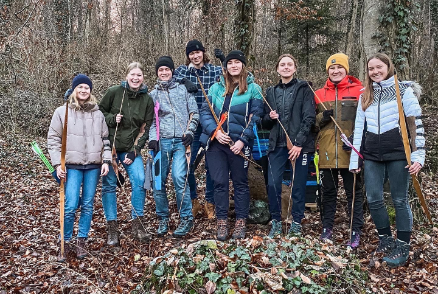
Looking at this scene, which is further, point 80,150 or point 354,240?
point 354,240

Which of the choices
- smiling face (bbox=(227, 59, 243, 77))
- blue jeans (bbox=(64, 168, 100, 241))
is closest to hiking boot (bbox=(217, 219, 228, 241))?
blue jeans (bbox=(64, 168, 100, 241))

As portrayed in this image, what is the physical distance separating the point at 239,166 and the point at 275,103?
2.72 ft

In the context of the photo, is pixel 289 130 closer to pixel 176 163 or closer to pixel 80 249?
pixel 176 163

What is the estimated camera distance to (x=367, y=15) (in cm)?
522

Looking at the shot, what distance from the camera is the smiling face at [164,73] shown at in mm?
4742

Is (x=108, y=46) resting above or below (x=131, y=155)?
above

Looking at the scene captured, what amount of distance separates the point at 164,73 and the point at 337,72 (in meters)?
2.00

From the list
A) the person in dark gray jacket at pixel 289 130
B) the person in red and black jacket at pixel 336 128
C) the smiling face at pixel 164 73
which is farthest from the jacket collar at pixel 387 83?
the smiling face at pixel 164 73

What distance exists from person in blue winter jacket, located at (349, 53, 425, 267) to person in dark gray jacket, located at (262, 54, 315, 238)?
0.54 meters

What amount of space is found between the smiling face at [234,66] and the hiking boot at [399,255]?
2.48 metres

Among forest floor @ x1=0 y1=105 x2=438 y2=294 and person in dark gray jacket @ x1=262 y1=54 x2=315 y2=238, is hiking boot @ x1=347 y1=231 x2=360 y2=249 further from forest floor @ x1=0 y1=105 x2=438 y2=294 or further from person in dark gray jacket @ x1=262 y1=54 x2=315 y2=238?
person in dark gray jacket @ x1=262 y1=54 x2=315 y2=238

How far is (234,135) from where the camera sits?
14.7 feet

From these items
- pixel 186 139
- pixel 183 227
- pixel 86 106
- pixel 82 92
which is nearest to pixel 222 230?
pixel 183 227

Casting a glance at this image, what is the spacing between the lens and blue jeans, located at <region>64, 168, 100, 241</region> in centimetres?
431
